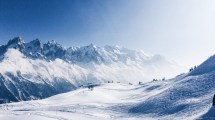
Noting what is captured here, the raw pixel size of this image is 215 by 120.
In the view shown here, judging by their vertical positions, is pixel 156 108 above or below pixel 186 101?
below

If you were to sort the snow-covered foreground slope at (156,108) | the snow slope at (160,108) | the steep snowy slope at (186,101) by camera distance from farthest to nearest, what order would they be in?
the snow slope at (160,108), the snow-covered foreground slope at (156,108), the steep snowy slope at (186,101)

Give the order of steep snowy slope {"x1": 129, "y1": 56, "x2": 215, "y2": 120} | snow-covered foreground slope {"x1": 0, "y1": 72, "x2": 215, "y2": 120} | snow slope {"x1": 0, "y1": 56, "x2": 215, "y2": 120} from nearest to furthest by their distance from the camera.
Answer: steep snowy slope {"x1": 129, "y1": 56, "x2": 215, "y2": 120} → snow-covered foreground slope {"x1": 0, "y1": 72, "x2": 215, "y2": 120} → snow slope {"x1": 0, "y1": 56, "x2": 215, "y2": 120}

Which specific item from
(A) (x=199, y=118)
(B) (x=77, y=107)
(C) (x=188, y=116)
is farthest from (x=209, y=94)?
(B) (x=77, y=107)

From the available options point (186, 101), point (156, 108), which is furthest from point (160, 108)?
point (186, 101)

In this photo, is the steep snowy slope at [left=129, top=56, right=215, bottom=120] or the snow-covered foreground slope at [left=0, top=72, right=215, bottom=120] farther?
the snow-covered foreground slope at [left=0, top=72, right=215, bottom=120]

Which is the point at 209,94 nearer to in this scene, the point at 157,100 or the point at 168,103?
the point at 168,103

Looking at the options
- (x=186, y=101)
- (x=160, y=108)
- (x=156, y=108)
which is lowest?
(x=160, y=108)

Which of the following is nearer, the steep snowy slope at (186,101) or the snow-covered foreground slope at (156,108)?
the steep snowy slope at (186,101)

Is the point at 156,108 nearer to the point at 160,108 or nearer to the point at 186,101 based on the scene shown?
the point at 160,108

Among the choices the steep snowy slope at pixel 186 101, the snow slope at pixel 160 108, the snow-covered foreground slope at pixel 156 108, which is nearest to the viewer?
the steep snowy slope at pixel 186 101

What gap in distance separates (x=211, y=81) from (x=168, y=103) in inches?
615

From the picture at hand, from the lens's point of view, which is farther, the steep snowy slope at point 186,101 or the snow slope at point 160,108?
the snow slope at point 160,108

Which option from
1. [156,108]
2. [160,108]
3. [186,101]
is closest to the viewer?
[186,101]

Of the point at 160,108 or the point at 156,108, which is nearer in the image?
the point at 160,108
